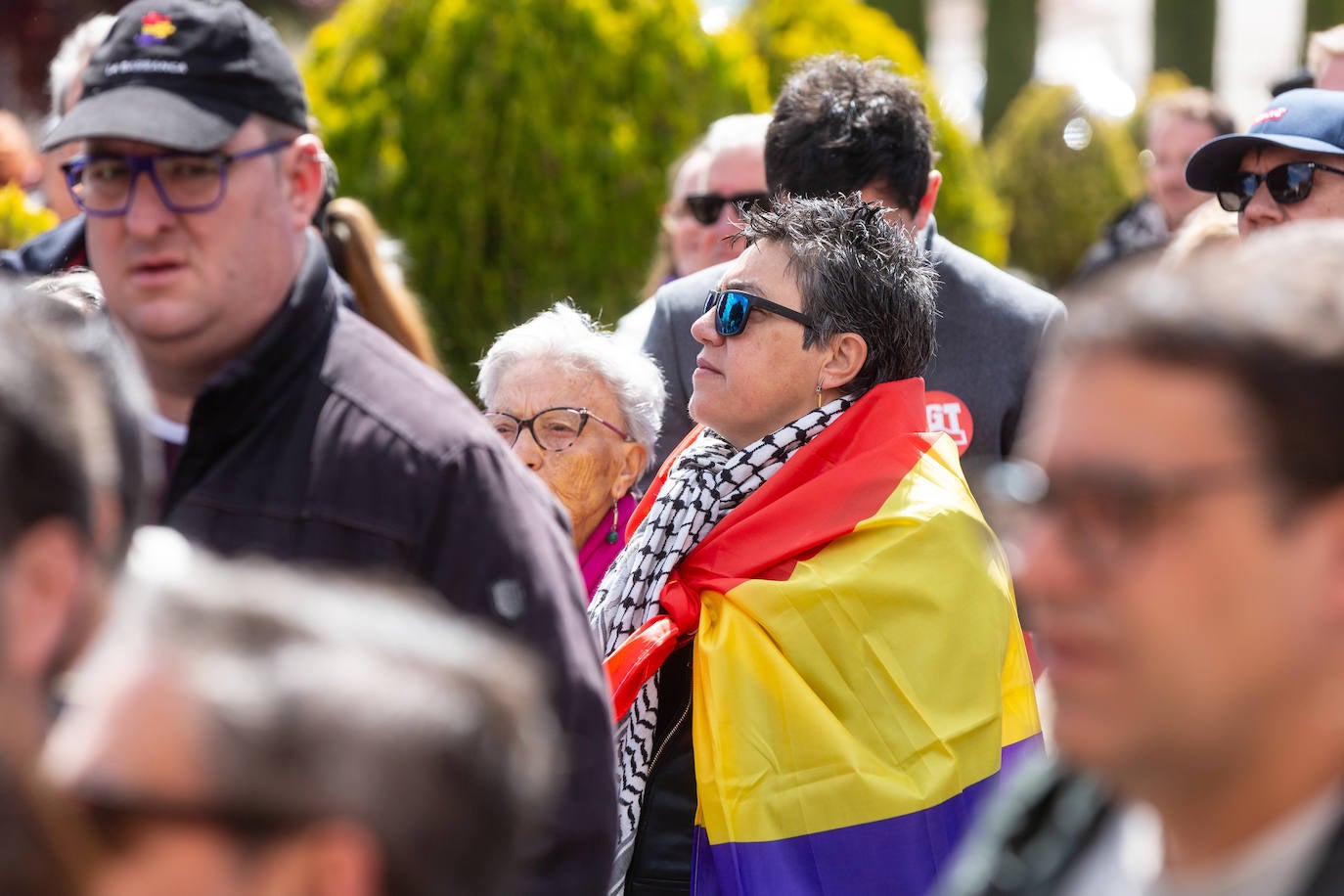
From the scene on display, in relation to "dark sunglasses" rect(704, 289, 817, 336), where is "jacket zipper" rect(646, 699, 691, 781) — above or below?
below

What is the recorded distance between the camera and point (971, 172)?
30.9 feet

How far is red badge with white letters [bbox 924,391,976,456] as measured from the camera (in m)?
4.02

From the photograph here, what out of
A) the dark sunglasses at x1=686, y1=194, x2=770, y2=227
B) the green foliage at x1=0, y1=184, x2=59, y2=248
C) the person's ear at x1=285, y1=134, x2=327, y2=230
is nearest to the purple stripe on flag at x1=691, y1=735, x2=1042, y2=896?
the person's ear at x1=285, y1=134, x2=327, y2=230

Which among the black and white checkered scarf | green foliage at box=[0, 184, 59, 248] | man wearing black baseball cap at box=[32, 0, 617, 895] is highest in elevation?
man wearing black baseball cap at box=[32, 0, 617, 895]

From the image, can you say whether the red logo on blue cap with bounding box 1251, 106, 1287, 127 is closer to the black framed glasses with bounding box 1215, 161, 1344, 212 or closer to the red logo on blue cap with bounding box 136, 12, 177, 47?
the black framed glasses with bounding box 1215, 161, 1344, 212

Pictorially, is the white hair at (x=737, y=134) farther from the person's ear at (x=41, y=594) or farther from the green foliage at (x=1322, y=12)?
the green foliage at (x=1322, y=12)

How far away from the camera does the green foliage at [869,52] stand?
29.2 ft

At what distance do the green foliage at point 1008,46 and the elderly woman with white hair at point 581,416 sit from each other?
19395mm

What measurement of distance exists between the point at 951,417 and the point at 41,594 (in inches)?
111

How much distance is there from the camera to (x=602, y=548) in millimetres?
3854

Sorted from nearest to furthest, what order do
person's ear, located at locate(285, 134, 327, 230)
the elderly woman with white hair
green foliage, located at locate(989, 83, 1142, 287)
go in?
person's ear, located at locate(285, 134, 327, 230), the elderly woman with white hair, green foliage, located at locate(989, 83, 1142, 287)

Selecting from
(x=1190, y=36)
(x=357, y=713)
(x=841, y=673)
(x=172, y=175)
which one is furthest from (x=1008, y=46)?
(x=357, y=713)

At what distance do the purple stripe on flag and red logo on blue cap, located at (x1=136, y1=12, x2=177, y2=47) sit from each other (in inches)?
69.4

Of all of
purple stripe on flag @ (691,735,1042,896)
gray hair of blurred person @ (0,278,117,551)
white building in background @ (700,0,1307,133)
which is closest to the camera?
gray hair of blurred person @ (0,278,117,551)
